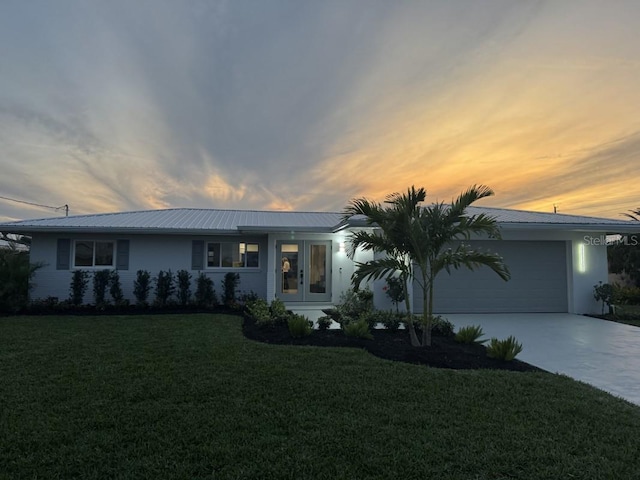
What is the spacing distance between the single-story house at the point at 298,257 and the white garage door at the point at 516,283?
0.10 ft

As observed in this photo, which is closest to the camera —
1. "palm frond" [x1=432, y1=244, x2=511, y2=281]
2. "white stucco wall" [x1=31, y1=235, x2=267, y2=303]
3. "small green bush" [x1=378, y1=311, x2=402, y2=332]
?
"palm frond" [x1=432, y1=244, x2=511, y2=281]

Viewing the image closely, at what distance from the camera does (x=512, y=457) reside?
296 centimetres

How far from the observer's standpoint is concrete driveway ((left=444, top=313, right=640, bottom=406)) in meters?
5.37

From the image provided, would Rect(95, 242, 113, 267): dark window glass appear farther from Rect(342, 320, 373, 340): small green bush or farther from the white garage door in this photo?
the white garage door

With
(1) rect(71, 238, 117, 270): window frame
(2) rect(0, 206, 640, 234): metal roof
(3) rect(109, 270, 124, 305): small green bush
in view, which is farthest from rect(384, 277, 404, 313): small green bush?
(1) rect(71, 238, 117, 270): window frame

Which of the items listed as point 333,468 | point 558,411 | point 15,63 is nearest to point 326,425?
point 333,468

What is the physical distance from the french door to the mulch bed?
454 centimetres

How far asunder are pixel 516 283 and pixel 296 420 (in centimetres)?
1052

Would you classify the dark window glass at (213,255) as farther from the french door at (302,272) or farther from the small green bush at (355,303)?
the small green bush at (355,303)

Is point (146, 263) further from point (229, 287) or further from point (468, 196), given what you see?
point (468, 196)

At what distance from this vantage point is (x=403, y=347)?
6.56 m

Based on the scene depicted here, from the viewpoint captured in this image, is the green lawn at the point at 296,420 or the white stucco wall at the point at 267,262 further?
the white stucco wall at the point at 267,262

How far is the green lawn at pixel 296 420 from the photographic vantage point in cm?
281

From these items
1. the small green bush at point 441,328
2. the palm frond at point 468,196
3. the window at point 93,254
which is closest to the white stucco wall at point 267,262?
the window at point 93,254
